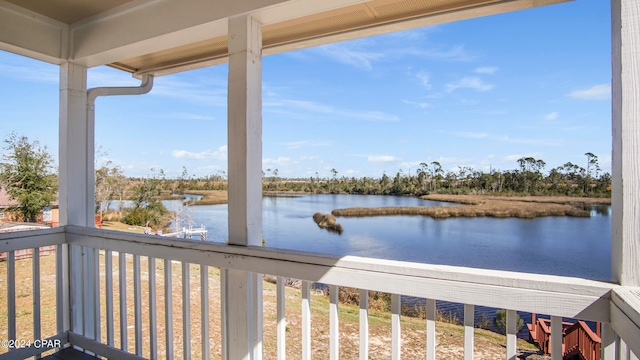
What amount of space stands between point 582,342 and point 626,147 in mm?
2207

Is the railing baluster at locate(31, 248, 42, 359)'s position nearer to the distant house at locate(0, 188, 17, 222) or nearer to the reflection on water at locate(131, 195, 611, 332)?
the reflection on water at locate(131, 195, 611, 332)

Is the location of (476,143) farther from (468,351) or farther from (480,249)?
(468,351)

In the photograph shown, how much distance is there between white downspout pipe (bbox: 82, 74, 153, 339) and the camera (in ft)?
7.09

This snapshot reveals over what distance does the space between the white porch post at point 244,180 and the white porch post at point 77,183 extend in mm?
1242

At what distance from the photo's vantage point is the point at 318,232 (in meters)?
4.90

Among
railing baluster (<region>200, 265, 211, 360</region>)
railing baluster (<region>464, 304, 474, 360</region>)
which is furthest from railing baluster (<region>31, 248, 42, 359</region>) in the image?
railing baluster (<region>464, 304, 474, 360</region>)

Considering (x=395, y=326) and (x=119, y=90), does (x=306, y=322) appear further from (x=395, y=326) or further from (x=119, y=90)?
(x=119, y=90)

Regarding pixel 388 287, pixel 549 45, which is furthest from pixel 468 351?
pixel 549 45

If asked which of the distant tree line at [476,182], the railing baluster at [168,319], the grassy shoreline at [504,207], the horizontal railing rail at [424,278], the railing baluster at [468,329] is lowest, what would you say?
the railing baluster at [168,319]

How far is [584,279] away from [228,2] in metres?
1.80

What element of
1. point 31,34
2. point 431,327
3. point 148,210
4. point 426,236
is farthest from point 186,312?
point 148,210

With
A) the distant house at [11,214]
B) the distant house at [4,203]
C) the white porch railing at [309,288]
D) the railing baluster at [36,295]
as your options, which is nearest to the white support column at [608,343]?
the white porch railing at [309,288]

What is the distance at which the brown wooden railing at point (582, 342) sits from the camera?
2.13m

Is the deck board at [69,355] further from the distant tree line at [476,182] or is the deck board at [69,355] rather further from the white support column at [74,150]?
the distant tree line at [476,182]
